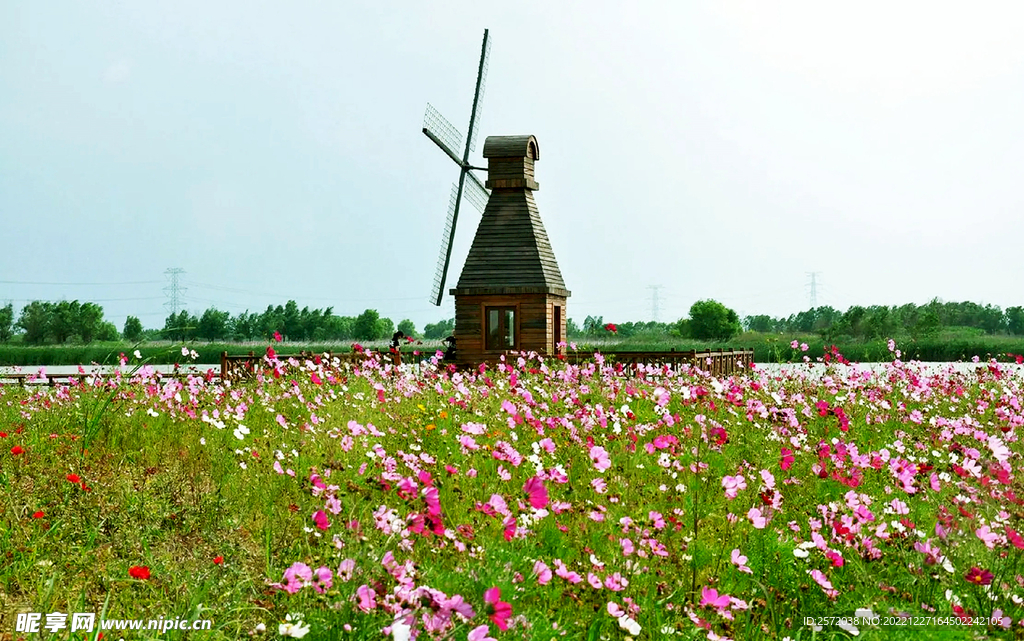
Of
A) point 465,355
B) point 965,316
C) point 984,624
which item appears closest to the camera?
point 984,624

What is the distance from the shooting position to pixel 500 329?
76.5ft

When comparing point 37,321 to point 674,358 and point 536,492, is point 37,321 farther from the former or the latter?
point 536,492

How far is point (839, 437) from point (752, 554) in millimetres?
3641

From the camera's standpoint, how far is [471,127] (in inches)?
1113

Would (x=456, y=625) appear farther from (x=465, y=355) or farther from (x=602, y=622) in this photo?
(x=465, y=355)

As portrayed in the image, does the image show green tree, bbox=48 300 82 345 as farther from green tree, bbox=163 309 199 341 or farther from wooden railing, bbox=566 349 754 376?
wooden railing, bbox=566 349 754 376

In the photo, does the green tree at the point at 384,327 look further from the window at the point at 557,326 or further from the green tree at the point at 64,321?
the window at the point at 557,326

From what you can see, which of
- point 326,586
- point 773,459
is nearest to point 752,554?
point 773,459

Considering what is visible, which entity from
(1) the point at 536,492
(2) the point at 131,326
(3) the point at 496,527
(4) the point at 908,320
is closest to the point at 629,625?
(1) the point at 536,492

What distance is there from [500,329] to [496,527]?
58.4ft

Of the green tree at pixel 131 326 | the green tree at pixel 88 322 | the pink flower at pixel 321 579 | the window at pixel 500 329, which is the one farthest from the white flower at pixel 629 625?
the green tree at pixel 131 326

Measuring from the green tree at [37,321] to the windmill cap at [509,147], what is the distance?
233 ft

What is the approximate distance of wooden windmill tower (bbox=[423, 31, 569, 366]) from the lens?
2281cm

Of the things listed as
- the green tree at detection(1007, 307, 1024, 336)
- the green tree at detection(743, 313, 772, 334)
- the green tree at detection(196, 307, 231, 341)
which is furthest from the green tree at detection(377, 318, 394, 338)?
the green tree at detection(1007, 307, 1024, 336)
